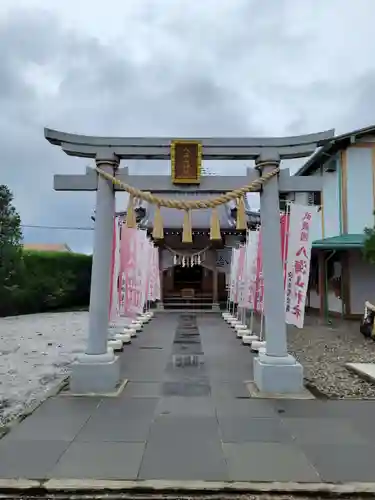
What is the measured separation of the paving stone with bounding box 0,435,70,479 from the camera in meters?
3.68

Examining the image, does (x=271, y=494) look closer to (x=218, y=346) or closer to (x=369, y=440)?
(x=369, y=440)

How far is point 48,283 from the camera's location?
2316 cm

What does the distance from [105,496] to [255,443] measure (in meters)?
1.66

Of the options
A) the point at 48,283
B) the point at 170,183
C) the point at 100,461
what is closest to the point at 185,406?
the point at 100,461

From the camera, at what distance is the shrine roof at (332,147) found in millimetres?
16438

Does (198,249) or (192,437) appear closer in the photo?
(192,437)

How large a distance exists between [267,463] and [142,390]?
3096mm

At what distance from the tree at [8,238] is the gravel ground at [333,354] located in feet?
41.3

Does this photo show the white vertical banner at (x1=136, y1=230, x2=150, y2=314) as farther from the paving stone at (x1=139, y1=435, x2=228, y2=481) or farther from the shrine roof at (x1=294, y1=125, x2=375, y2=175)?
the paving stone at (x1=139, y1=435, x2=228, y2=481)

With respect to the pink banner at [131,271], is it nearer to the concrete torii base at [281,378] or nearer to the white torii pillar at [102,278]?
the white torii pillar at [102,278]

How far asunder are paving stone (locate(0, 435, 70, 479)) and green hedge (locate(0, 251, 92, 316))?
17725 millimetres

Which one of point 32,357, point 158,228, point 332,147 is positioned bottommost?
point 32,357

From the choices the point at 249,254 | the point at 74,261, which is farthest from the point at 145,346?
the point at 74,261

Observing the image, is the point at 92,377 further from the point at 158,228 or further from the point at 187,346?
the point at 187,346
